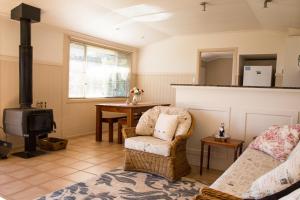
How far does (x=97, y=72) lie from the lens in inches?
231

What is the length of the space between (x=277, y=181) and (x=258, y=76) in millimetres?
4577

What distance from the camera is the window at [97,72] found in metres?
5.29

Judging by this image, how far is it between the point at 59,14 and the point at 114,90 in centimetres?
263

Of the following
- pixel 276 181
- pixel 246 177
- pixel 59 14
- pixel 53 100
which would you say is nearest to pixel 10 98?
pixel 53 100

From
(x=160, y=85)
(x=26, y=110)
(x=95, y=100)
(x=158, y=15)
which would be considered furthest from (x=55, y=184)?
(x=160, y=85)

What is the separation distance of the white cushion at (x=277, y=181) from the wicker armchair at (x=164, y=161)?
1484 millimetres

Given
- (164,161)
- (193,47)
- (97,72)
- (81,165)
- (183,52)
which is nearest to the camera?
(164,161)

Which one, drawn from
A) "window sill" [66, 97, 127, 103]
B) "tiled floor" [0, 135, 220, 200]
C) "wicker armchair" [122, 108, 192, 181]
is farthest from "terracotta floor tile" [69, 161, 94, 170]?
"window sill" [66, 97, 127, 103]

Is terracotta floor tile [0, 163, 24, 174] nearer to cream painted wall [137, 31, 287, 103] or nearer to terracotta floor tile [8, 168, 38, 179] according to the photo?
terracotta floor tile [8, 168, 38, 179]

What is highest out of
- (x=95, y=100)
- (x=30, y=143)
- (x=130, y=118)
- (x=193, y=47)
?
(x=193, y=47)

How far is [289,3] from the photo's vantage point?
3.49 m

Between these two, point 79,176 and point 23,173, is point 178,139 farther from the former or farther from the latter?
point 23,173

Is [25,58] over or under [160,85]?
over

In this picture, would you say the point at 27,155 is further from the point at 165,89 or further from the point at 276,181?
the point at 165,89
